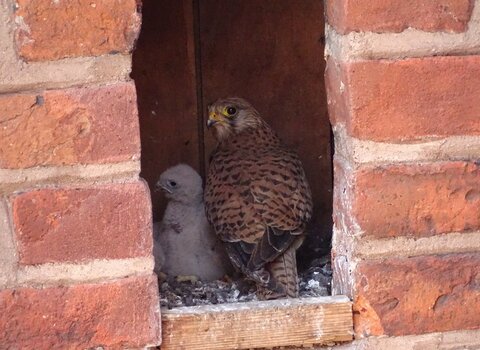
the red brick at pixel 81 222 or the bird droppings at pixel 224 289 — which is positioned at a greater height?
the red brick at pixel 81 222

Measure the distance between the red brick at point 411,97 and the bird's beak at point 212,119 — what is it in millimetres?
763

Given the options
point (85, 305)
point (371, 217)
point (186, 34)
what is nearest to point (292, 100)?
point (186, 34)

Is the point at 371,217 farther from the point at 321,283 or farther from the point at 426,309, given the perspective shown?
the point at 321,283

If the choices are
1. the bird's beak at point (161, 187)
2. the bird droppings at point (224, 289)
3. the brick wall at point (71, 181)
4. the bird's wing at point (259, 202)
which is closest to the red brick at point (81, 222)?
the brick wall at point (71, 181)

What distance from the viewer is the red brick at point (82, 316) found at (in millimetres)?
1700

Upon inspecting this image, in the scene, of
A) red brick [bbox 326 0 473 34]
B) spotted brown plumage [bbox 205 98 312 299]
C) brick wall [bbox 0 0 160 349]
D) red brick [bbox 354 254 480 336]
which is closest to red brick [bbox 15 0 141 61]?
brick wall [bbox 0 0 160 349]

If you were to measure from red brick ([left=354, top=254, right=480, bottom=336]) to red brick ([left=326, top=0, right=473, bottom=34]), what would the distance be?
392 mm

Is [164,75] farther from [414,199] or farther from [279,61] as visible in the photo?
[414,199]

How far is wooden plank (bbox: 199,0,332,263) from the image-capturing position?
244 centimetres

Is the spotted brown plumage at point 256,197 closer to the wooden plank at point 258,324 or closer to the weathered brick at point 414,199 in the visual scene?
the wooden plank at point 258,324

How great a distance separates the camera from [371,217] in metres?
1.77

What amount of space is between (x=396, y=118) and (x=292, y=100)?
0.77 metres

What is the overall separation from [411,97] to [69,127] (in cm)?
55

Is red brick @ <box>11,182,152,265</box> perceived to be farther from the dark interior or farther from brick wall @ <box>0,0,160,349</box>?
the dark interior
